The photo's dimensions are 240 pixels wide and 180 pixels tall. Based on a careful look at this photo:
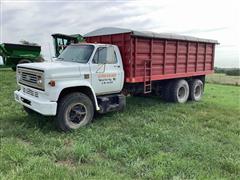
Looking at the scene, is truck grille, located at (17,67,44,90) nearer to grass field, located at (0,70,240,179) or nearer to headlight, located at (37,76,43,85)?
headlight, located at (37,76,43,85)

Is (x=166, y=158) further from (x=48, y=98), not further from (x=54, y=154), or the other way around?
(x=48, y=98)

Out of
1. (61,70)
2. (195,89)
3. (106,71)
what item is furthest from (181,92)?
(61,70)

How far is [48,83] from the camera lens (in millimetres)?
5570

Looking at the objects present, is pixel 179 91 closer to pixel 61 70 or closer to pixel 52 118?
pixel 52 118

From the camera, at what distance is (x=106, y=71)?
6.75 meters

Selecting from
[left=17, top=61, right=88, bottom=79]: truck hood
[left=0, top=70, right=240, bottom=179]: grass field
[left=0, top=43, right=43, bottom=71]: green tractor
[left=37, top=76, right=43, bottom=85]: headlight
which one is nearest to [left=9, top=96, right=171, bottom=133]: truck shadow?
[left=0, top=70, right=240, bottom=179]: grass field

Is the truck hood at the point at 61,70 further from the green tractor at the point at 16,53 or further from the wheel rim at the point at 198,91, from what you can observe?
the green tractor at the point at 16,53

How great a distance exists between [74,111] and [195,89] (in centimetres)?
623

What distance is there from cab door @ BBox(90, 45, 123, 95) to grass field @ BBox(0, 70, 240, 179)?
2.84ft

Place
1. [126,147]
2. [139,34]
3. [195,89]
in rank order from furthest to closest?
1. [195,89]
2. [139,34]
3. [126,147]

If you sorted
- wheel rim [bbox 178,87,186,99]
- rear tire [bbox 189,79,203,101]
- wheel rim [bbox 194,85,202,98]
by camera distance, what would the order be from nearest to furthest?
wheel rim [bbox 178,87,186,99], rear tire [bbox 189,79,203,101], wheel rim [bbox 194,85,202,98]

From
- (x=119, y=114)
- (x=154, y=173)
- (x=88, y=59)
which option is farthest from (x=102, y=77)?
(x=154, y=173)

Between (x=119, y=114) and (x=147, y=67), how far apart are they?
1.69 m

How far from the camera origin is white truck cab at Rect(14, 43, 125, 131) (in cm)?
564
